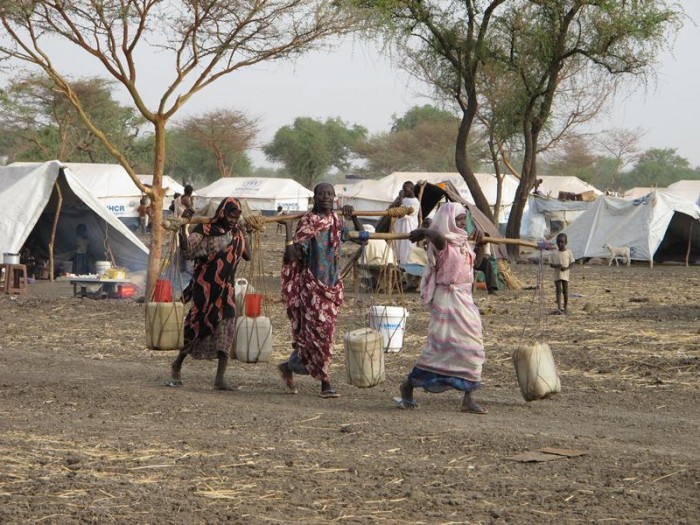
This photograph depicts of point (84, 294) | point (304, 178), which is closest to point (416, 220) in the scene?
point (84, 294)

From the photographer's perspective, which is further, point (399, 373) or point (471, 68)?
point (471, 68)

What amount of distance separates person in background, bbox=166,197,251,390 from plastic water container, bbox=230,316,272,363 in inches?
8.9

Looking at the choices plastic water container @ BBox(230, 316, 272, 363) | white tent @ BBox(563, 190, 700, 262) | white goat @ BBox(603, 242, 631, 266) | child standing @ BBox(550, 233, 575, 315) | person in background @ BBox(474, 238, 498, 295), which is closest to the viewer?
plastic water container @ BBox(230, 316, 272, 363)

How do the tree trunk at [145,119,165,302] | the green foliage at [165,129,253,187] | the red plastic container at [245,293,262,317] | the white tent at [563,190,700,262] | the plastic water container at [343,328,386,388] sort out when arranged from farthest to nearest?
the green foliage at [165,129,253,187]
the white tent at [563,190,700,262]
the tree trunk at [145,119,165,302]
the red plastic container at [245,293,262,317]
the plastic water container at [343,328,386,388]

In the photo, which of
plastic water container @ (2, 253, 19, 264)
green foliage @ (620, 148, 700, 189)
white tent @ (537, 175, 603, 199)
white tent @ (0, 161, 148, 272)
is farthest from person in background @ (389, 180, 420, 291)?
green foliage @ (620, 148, 700, 189)

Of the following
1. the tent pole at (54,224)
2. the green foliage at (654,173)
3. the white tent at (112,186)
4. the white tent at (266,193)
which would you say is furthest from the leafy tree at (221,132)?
the tent pole at (54,224)

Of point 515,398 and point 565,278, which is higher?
point 565,278

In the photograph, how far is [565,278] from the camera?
1364 centimetres

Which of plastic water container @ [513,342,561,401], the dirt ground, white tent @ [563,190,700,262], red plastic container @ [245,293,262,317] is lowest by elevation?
the dirt ground

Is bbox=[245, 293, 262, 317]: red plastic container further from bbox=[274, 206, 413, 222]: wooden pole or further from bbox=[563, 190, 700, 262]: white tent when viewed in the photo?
bbox=[563, 190, 700, 262]: white tent

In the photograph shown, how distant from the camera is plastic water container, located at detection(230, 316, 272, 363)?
27.5 feet

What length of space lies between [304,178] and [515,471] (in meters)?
69.5

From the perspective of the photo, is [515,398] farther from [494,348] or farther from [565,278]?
[565,278]

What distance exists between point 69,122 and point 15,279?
28409 mm
